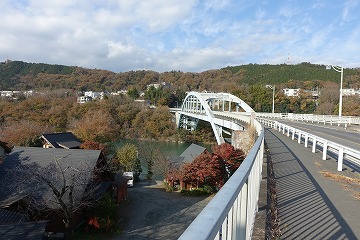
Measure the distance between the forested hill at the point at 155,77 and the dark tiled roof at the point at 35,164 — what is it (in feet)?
196

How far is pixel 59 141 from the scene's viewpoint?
2280 cm

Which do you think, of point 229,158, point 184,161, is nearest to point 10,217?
point 184,161

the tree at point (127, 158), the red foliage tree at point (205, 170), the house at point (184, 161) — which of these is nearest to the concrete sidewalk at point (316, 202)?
the red foliage tree at point (205, 170)

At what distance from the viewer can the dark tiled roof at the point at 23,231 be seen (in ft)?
28.7

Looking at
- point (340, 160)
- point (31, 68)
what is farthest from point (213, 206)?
point (31, 68)

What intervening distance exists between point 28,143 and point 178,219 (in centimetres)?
1563

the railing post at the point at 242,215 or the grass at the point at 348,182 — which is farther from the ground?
the railing post at the point at 242,215

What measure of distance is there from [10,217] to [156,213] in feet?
22.7

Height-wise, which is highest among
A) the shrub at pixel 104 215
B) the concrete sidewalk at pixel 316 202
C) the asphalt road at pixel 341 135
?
the asphalt road at pixel 341 135

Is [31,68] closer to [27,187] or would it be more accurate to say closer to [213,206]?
[27,187]

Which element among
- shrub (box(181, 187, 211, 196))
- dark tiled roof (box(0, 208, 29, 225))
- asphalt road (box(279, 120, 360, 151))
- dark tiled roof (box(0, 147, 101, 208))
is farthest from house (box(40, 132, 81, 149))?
asphalt road (box(279, 120, 360, 151))

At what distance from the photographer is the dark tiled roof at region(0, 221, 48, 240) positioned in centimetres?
876

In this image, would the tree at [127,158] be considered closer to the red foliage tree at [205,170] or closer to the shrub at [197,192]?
the red foliage tree at [205,170]

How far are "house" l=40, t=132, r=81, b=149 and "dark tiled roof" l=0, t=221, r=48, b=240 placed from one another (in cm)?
1323
